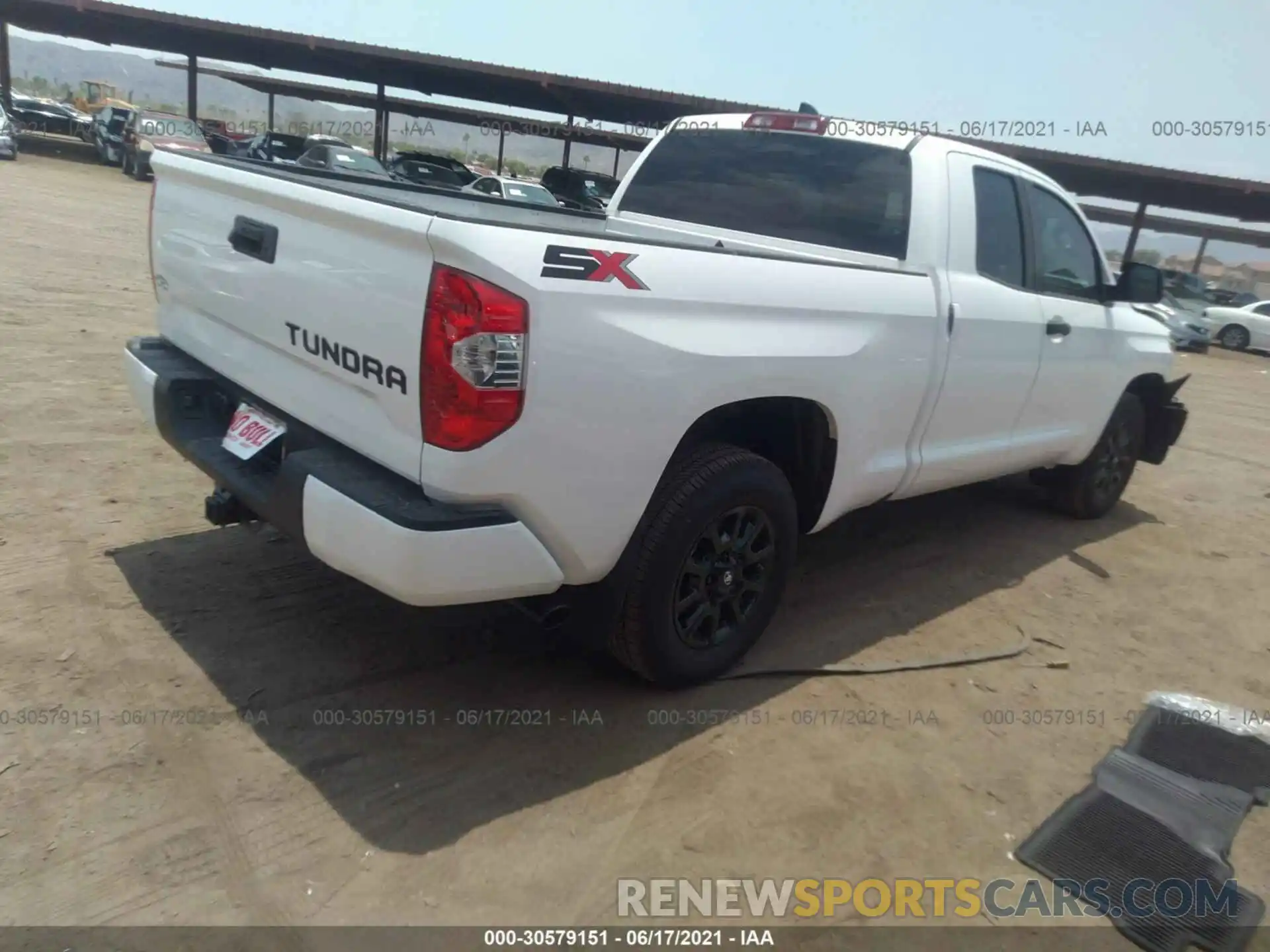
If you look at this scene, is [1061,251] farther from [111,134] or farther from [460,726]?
[111,134]

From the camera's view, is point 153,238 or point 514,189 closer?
point 153,238

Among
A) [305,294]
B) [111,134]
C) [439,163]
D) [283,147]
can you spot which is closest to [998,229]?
[305,294]

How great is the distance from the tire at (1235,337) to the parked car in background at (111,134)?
3006 cm

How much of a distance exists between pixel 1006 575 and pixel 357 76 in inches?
1078

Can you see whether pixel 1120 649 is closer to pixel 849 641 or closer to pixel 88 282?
pixel 849 641

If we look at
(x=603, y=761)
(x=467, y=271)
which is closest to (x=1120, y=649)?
(x=603, y=761)

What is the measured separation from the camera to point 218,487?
10.9 feet

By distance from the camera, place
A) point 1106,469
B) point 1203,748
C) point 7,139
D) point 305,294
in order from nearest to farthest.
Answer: point 305,294 < point 1203,748 < point 1106,469 < point 7,139

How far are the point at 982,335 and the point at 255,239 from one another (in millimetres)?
2933

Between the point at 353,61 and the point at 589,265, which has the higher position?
the point at 353,61

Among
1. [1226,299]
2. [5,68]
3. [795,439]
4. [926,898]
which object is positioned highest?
[5,68]

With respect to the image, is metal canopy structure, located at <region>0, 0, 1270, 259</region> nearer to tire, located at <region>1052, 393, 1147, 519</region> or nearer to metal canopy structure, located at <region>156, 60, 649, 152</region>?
metal canopy structure, located at <region>156, 60, 649, 152</region>

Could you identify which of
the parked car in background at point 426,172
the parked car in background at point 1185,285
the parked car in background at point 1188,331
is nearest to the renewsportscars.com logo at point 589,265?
the parked car in background at point 426,172

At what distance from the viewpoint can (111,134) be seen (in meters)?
26.7
